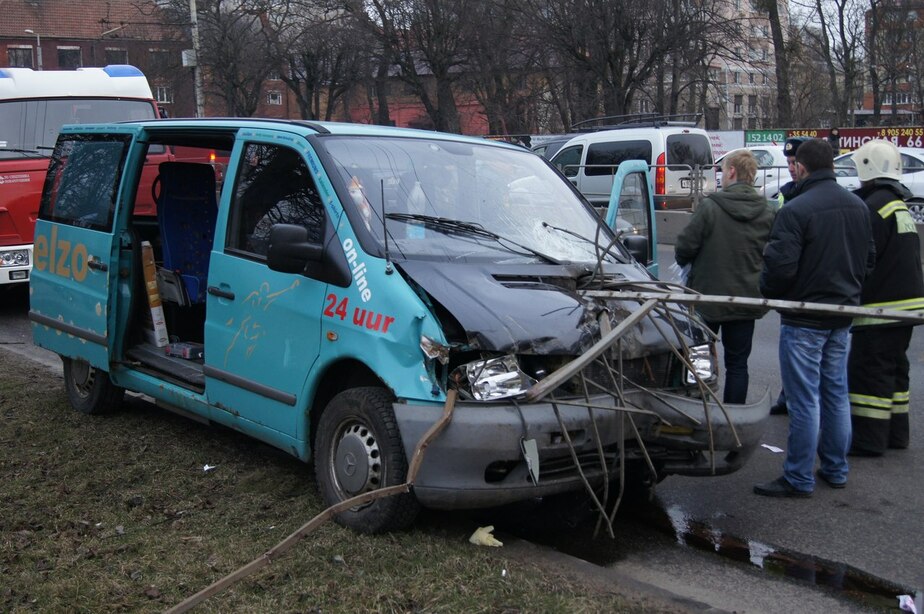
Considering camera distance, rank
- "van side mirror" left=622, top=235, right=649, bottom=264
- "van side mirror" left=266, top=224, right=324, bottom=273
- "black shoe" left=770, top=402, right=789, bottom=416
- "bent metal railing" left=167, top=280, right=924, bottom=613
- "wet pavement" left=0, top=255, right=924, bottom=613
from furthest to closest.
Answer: "black shoe" left=770, top=402, right=789, bottom=416
"van side mirror" left=622, top=235, right=649, bottom=264
"van side mirror" left=266, top=224, right=324, bottom=273
"wet pavement" left=0, top=255, right=924, bottom=613
"bent metal railing" left=167, top=280, right=924, bottom=613

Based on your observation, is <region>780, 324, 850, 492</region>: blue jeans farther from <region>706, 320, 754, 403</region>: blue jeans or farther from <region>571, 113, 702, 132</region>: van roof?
<region>571, 113, 702, 132</region>: van roof

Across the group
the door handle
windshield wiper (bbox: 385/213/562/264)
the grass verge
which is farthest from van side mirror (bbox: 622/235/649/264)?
the door handle

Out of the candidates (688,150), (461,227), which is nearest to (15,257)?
(461,227)

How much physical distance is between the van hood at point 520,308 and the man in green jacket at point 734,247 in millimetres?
1524

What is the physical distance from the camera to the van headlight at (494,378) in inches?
163

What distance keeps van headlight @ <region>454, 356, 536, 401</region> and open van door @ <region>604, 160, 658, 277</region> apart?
1973 millimetres

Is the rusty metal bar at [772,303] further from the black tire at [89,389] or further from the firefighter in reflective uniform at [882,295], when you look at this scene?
the black tire at [89,389]

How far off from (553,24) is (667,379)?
31.4m

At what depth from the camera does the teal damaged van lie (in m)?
4.15

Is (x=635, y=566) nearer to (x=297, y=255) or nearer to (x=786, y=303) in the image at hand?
(x=786, y=303)

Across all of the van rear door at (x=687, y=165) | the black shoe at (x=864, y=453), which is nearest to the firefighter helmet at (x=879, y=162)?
the black shoe at (x=864, y=453)

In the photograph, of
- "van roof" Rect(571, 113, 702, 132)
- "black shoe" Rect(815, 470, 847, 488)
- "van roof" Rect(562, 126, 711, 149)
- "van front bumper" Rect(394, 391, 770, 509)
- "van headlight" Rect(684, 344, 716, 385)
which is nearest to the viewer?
A: "van front bumper" Rect(394, 391, 770, 509)

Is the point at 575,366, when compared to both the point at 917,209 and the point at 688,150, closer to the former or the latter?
the point at 688,150

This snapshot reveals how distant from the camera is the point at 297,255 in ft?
15.0
